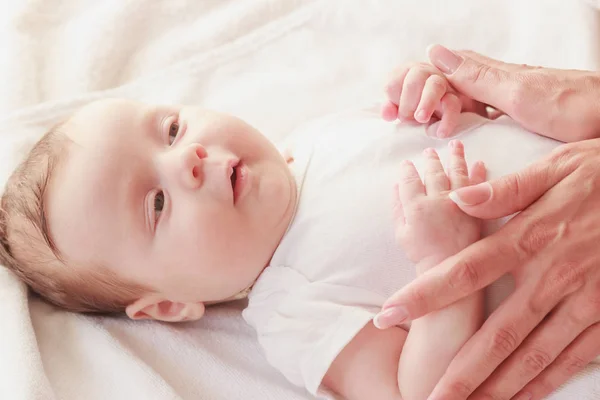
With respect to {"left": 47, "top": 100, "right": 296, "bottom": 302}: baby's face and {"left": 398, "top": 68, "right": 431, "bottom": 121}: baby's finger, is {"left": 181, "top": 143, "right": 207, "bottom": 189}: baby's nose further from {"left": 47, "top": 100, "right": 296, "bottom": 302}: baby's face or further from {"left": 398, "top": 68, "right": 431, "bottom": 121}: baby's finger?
{"left": 398, "top": 68, "right": 431, "bottom": 121}: baby's finger

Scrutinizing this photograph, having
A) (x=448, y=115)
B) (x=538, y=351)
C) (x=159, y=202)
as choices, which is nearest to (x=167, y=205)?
(x=159, y=202)

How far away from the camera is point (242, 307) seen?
1.40m

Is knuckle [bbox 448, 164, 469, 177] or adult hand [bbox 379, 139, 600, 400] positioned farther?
knuckle [bbox 448, 164, 469, 177]

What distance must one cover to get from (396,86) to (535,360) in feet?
1.83

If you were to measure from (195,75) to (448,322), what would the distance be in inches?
39.7

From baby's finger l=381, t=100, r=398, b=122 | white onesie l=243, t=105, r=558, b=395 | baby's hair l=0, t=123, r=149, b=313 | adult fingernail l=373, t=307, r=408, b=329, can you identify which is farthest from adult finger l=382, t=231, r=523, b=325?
baby's hair l=0, t=123, r=149, b=313

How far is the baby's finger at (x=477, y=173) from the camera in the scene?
109 cm

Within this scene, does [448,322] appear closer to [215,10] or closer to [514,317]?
[514,317]

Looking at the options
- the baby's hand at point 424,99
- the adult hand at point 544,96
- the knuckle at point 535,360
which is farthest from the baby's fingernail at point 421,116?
the knuckle at point 535,360

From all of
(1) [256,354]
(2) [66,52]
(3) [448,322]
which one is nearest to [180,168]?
(1) [256,354]

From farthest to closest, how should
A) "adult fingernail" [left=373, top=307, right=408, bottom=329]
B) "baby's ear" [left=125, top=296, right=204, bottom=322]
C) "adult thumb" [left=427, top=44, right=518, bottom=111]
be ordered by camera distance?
1. "baby's ear" [left=125, top=296, right=204, bottom=322]
2. "adult thumb" [left=427, top=44, right=518, bottom=111]
3. "adult fingernail" [left=373, top=307, right=408, bottom=329]

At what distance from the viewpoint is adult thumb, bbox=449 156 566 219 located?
3.25 ft

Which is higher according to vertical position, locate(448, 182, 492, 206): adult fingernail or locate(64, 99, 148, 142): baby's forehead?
locate(64, 99, 148, 142): baby's forehead

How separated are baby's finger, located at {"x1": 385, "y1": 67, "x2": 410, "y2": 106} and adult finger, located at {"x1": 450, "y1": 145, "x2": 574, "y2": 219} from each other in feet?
1.09
